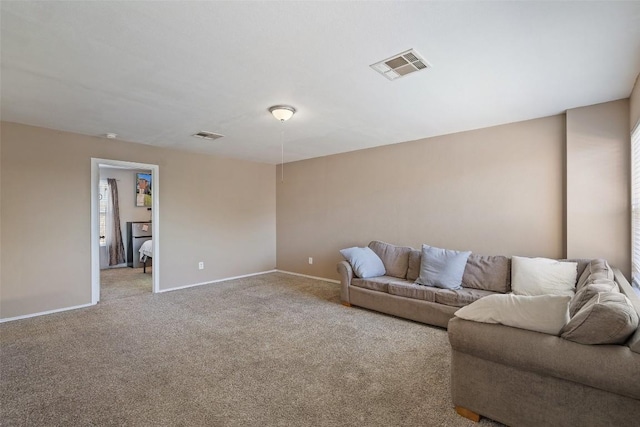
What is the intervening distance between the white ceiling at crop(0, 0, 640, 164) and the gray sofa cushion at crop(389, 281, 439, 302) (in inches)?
78.8

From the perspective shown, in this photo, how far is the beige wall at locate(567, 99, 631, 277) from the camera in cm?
308

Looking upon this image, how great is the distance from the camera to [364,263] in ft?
14.2

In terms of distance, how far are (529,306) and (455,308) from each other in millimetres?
1699

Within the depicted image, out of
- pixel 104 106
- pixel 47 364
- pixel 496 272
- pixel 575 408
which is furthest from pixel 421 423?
pixel 104 106

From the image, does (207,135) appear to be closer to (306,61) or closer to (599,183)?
(306,61)

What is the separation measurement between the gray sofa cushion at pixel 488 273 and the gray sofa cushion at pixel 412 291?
49 centimetres

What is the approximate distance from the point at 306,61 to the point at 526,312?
2.16 m

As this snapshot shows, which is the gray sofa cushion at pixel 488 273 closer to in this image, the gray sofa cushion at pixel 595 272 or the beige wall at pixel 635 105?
the gray sofa cushion at pixel 595 272

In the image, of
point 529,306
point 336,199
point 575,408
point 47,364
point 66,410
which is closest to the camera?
point 575,408

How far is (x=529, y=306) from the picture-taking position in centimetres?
175

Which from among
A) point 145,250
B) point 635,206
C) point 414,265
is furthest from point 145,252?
point 635,206

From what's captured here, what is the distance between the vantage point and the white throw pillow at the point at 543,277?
307 cm

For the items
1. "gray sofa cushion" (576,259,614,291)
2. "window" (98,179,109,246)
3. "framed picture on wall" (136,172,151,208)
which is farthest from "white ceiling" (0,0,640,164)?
"framed picture on wall" (136,172,151,208)

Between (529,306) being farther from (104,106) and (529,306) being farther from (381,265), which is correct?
(104,106)
